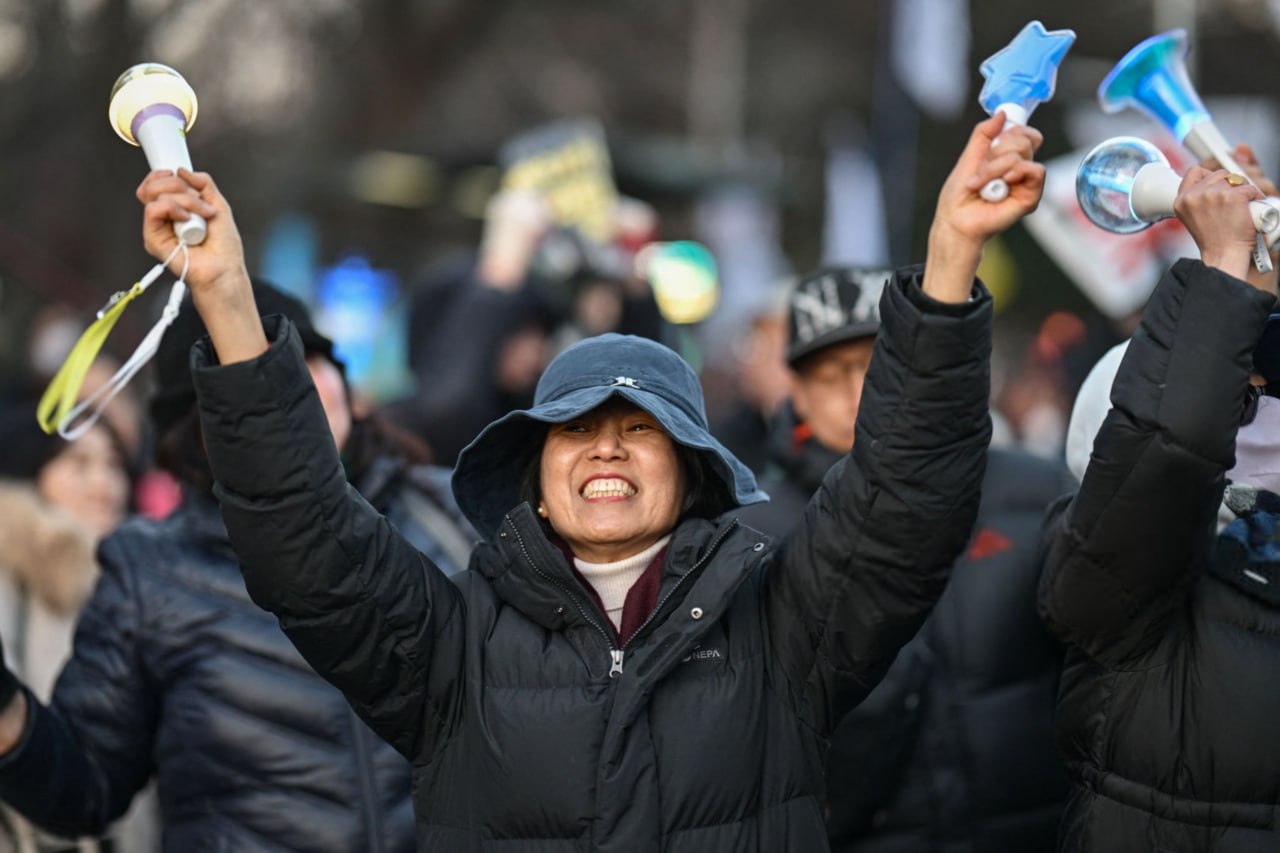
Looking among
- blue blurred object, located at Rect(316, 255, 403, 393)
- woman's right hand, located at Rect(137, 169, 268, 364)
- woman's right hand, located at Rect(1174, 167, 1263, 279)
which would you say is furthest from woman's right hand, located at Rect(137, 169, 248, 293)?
blue blurred object, located at Rect(316, 255, 403, 393)

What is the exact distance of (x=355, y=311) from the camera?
15398 mm

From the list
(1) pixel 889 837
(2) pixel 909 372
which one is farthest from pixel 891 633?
(1) pixel 889 837

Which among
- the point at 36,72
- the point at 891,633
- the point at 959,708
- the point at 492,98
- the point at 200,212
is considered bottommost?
the point at 959,708

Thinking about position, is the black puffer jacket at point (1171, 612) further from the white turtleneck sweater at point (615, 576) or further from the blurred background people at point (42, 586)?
the blurred background people at point (42, 586)

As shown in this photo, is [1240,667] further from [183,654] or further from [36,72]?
[36,72]

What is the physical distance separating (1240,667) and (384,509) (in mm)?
1747

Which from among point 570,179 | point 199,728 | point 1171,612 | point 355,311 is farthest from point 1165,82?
point 355,311

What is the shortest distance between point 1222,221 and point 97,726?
2.31 meters

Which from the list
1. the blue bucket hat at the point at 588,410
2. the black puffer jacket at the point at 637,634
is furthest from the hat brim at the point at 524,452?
the black puffer jacket at the point at 637,634

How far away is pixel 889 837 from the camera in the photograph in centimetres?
374

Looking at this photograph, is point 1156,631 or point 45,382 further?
point 45,382

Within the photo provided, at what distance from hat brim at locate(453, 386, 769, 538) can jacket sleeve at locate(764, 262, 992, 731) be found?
0.20 meters

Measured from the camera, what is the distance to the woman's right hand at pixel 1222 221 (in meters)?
2.74

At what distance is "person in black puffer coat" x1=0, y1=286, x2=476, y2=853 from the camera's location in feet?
11.1
